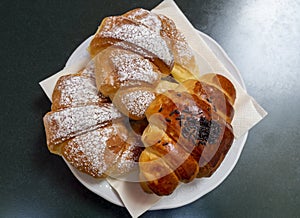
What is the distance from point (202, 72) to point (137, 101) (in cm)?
24

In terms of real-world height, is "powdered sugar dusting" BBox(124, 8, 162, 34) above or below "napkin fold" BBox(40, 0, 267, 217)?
above

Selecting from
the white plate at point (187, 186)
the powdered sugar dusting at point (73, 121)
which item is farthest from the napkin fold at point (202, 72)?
the powdered sugar dusting at point (73, 121)

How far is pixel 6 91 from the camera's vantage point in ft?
3.91

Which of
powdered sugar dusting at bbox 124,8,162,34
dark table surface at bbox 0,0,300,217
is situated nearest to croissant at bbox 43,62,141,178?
dark table surface at bbox 0,0,300,217

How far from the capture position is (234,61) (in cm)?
128

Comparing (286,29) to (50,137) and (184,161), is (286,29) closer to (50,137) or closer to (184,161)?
(184,161)

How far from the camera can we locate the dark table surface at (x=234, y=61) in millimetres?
1087

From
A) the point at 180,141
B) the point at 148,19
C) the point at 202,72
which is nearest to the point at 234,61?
the point at 202,72

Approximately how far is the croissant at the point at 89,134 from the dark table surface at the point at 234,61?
137 mm

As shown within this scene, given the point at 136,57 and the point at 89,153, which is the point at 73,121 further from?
the point at 136,57

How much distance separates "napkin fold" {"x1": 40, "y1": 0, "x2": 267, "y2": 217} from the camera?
100 cm

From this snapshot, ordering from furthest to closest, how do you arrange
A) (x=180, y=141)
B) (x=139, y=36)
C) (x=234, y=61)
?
(x=234, y=61) < (x=139, y=36) < (x=180, y=141)

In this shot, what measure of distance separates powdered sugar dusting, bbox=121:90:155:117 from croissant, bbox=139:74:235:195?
0.02m

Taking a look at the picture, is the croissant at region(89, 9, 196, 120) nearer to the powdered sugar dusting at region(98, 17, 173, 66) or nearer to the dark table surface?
the powdered sugar dusting at region(98, 17, 173, 66)
